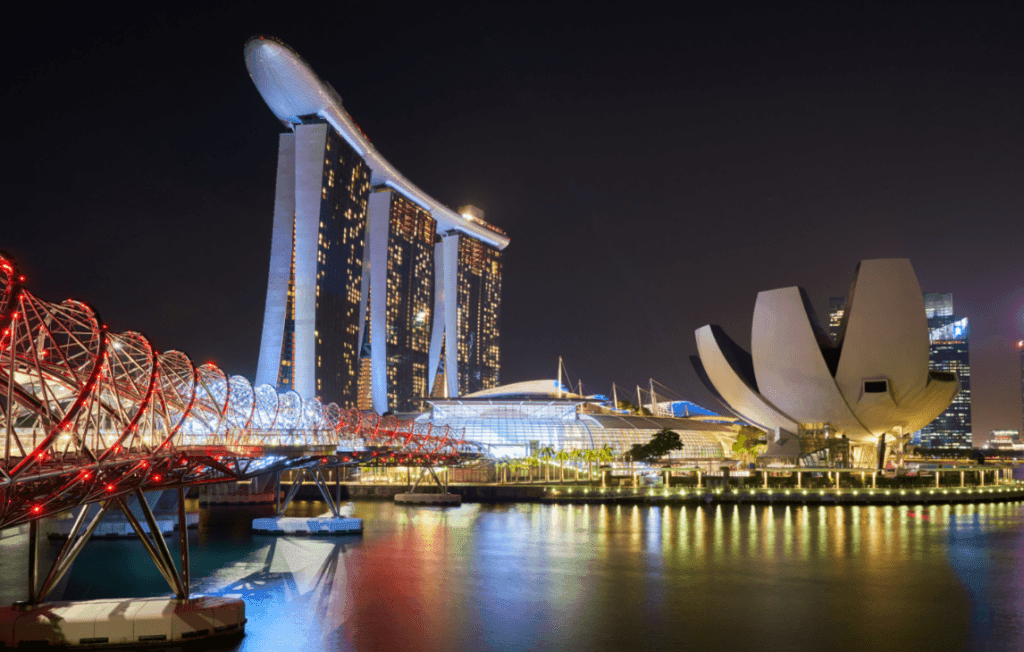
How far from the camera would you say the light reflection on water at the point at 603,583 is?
788 inches

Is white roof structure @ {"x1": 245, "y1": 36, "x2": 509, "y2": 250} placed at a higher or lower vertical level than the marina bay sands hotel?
higher

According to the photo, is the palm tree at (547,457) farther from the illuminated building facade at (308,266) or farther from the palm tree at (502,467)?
the illuminated building facade at (308,266)

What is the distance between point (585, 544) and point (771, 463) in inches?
1658

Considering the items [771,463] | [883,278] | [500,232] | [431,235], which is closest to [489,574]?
[883,278]

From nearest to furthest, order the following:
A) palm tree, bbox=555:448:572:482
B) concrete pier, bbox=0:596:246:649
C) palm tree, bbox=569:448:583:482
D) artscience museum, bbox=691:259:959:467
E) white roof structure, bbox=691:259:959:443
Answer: concrete pier, bbox=0:596:246:649 < white roof structure, bbox=691:259:959:443 < artscience museum, bbox=691:259:959:467 < palm tree, bbox=555:448:572:482 < palm tree, bbox=569:448:583:482

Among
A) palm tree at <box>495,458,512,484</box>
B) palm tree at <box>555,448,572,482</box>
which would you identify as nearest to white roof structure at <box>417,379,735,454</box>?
palm tree at <box>555,448,572,482</box>

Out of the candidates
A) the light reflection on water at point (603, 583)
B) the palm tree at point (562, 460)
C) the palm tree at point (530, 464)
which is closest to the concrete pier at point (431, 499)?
the light reflection on water at point (603, 583)

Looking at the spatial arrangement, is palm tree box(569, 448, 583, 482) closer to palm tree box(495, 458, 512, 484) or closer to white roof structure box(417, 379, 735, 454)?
white roof structure box(417, 379, 735, 454)

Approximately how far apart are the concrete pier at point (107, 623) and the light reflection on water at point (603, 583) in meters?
1.36

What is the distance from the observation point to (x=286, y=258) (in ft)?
294

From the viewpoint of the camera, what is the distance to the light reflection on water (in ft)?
65.7

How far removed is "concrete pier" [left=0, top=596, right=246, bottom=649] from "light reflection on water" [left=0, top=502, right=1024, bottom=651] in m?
1.36

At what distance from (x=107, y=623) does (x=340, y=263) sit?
81.5 meters

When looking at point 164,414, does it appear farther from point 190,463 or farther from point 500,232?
point 500,232
